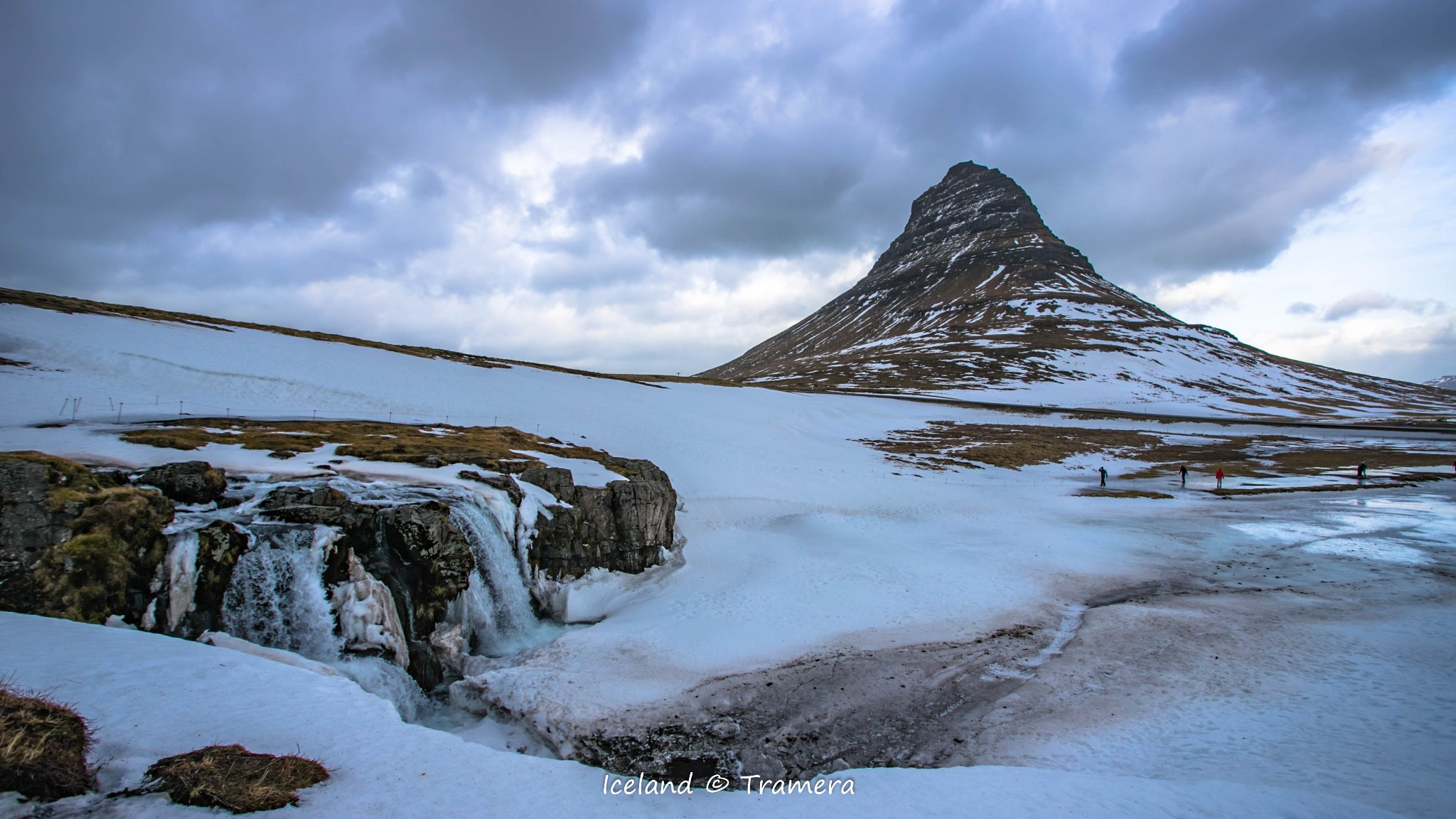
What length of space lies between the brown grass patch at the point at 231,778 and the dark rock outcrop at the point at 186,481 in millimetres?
10898

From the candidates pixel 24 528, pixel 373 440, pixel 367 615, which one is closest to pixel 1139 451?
pixel 373 440

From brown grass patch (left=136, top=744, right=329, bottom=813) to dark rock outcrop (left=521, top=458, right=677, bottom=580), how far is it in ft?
42.2

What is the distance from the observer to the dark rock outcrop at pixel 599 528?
21.1 metres

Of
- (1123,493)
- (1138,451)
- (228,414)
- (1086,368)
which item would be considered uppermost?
(1086,368)

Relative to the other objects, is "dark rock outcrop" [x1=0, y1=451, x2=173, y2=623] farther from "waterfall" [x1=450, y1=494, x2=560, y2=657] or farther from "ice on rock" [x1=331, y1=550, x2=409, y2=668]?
"waterfall" [x1=450, y1=494, x2=560, y2=657]

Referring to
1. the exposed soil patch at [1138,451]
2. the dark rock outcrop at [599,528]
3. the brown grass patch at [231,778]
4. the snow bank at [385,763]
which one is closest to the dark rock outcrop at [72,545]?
the snow bank at [385,763]

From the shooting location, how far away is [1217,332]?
192 meters

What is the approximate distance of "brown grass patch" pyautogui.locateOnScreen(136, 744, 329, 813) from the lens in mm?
6590

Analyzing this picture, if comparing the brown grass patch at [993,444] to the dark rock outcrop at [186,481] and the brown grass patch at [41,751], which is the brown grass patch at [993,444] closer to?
the dark rock outcrop at [186,481]

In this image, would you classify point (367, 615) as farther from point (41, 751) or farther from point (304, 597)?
point (41, 751)

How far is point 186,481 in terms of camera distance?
15.5 m

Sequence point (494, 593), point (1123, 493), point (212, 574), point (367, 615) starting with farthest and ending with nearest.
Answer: point (1123, 493)
point (494, 593)
point (367, 615)
point (212, 574)

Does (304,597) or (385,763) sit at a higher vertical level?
(304,597)

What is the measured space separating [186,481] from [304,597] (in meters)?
5.15
